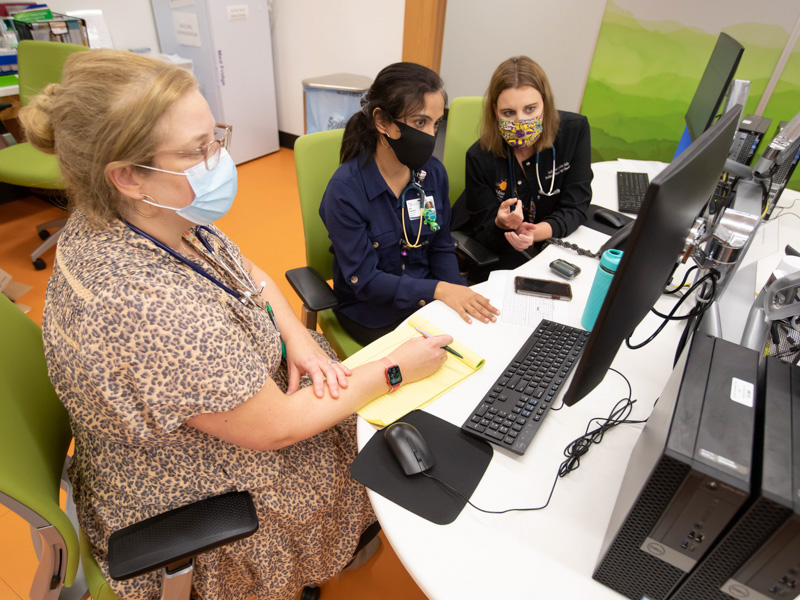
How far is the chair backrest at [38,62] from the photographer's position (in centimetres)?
264

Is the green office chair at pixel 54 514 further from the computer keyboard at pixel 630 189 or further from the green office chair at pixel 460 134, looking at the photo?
the computer keyboard at pixel 630 189

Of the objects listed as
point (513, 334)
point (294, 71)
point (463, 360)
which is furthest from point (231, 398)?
point (294, 71)

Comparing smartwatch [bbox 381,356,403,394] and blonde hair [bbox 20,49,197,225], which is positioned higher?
blonde hair [bbox 20,49,197,225]

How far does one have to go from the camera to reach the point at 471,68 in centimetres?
357

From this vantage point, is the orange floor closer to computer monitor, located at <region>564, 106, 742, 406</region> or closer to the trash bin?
the trash bin

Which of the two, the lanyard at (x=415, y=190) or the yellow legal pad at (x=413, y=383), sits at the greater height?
the lanyard at (x=415, y=190)

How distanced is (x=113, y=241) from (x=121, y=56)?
0.34 m

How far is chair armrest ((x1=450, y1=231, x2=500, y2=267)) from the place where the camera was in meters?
1.74

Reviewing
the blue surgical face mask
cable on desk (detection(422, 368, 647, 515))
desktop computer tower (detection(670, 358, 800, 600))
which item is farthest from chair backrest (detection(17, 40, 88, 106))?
desktop computer tower (detection(670, 358, 800, 600))

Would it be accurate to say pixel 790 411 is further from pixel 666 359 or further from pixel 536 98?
pixel 536 98

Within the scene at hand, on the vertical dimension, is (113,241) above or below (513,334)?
above

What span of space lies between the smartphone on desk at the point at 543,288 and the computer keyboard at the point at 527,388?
6.2 inches

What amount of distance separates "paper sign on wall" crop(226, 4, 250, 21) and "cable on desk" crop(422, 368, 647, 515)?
3696 millimetres

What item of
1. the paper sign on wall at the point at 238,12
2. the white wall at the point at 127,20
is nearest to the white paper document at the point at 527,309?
the paper sign on wall at the point at 238,12
